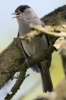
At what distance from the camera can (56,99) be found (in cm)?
33

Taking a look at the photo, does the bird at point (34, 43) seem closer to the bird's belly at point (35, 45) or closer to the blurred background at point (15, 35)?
the bird's belly at point (35, 45)

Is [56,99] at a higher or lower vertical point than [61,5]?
lower

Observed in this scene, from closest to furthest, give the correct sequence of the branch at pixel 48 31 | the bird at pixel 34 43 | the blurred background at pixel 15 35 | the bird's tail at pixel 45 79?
the branch at pixel 48 31
the bird's tail at pixel 45 79
the bird at pixel 34 43
the blurred background at pixel 15 35

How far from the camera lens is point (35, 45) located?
1.11m

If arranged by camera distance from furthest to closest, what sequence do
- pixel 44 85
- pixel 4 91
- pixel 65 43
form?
pixel 4 91, pixel 44 85, pixel 65 43

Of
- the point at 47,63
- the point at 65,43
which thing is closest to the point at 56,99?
the point at 65,43

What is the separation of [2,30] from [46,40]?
42 centimetres

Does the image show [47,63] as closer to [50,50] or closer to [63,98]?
[50,50]

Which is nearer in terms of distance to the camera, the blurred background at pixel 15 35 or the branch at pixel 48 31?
the branch at pixel 48 31

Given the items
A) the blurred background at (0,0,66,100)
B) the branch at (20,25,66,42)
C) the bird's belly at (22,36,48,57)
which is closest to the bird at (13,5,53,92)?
the bird's belly at (22,36,48,57)

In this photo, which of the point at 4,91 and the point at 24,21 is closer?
the point at 24,21

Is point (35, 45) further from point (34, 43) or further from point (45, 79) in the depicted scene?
point (45, 79)

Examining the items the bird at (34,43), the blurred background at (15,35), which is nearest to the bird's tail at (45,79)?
the bird at (34,43)

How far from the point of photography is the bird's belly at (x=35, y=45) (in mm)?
1098
